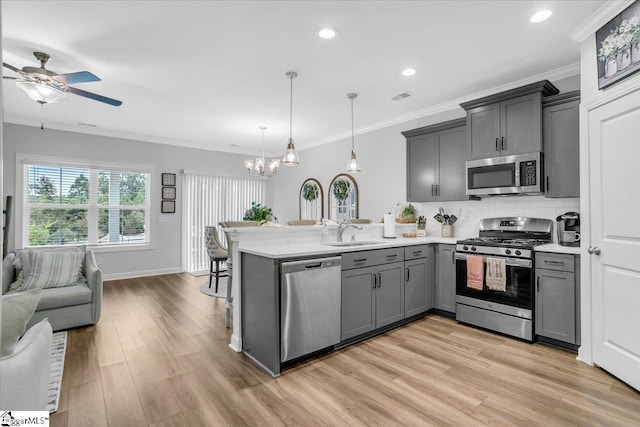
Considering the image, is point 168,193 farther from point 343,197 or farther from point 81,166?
point 343,197

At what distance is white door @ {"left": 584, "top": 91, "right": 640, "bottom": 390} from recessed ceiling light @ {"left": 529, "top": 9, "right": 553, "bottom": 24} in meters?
0.84

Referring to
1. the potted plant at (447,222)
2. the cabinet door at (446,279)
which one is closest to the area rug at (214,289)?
the cabinet door at (446,279)

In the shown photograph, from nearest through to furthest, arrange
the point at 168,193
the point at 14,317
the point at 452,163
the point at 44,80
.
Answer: the point at 14,317 → the point at 44,80 → the point at 452,163 → the point at 168,193

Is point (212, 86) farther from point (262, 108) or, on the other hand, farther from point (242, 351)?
point (242, 351)

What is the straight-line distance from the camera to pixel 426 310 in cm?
388

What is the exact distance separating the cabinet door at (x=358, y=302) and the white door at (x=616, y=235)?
1.81 meters

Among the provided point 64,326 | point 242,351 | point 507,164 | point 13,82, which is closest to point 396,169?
point 507,164

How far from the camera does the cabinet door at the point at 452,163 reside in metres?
4.07

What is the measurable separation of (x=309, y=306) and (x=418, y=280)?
162cm

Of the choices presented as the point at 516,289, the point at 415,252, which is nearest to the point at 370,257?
the point at 415,252

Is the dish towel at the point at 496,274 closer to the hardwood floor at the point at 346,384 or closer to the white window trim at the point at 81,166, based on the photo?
the hardwood floor at the point at 346,384

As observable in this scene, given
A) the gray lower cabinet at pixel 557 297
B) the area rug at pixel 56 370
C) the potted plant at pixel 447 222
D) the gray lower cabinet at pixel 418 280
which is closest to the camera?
the area rug at pixel 56 370

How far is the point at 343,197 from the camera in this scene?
6141 millimetres

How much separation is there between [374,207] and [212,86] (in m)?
3.06
